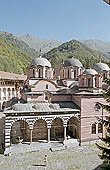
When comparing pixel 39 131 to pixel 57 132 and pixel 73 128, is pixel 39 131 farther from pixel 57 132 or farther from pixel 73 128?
pixel 73 128

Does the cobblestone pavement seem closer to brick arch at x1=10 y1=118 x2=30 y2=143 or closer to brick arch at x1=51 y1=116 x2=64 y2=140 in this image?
brick arch at x1=10 y1=118 x2=30 y2=143

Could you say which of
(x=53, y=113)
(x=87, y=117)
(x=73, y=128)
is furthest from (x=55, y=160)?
(x=73, y=128)

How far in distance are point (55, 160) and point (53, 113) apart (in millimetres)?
4440

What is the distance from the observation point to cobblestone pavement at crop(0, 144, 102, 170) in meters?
12.5

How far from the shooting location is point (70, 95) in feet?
65.6

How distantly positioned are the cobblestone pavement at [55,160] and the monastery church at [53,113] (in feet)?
4.84

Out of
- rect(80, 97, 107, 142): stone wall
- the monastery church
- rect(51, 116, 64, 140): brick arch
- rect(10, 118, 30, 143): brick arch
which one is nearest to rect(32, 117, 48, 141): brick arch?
the monastery church

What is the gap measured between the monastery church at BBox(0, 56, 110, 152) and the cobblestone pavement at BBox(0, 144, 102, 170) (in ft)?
4.84

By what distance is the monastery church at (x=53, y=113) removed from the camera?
15.9 metres

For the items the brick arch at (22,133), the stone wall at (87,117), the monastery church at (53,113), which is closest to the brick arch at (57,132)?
the monastery church at (53,113)

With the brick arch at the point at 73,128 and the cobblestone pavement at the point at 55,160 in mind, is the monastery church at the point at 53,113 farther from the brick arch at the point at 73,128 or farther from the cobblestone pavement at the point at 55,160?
the cobblestone pavement at the point at 55,160

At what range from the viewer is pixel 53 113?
54.5ft

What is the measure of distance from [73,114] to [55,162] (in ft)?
17.6

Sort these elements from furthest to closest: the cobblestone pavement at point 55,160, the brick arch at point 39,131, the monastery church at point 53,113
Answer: the brick arch at point 39,131, the monastery church at point 53,113, the cobblestone pavement at point 55,160
